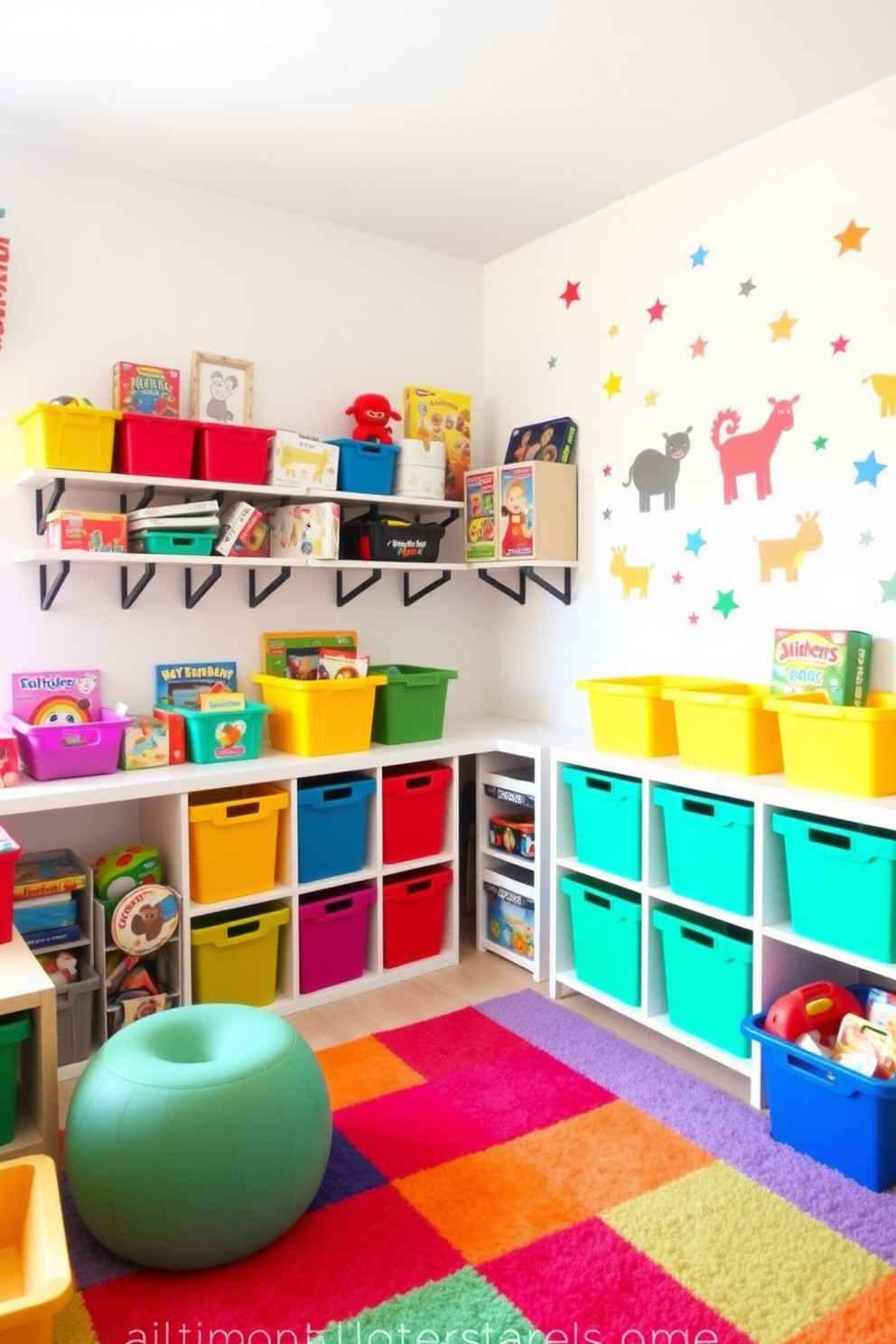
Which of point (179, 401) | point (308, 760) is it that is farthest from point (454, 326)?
point (308, 760)

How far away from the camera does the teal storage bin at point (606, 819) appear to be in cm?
276

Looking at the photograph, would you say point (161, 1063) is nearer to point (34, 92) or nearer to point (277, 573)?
point (277, 573)

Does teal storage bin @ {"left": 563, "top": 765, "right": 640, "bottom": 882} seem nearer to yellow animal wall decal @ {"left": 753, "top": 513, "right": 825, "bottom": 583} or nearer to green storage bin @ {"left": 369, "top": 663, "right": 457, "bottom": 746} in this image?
green storage bin @ {"left": 369, "top": 663, "right": 457, "bottom": 746}

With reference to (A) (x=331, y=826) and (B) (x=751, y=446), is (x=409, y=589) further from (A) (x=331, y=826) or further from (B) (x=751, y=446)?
(B) (x=751, y=446)

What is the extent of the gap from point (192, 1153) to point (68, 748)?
1276mm

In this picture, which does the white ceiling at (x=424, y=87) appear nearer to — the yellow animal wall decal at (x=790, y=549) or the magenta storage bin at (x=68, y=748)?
the yellow animal wall decal at (x=790, y=549)

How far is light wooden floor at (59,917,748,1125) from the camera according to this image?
2.60m

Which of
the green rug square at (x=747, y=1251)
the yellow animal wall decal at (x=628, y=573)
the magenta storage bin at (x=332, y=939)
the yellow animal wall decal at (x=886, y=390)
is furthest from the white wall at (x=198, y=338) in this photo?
the green rug square at (x=747, y=1251)

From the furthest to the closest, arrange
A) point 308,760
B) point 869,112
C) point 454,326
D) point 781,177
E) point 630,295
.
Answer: point 454,326, point 630,295, point 308,760, point 781,177, point 869,112

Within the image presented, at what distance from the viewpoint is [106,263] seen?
2.97m

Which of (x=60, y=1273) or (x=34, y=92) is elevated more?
(x=34, y=92)

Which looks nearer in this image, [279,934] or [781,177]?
[781,177]

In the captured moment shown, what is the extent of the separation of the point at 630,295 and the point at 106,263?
163 centimetres

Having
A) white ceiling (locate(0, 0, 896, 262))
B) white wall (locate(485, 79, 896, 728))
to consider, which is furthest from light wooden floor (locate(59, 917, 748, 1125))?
white ceiling (locate(0, 0, 896, 262))
